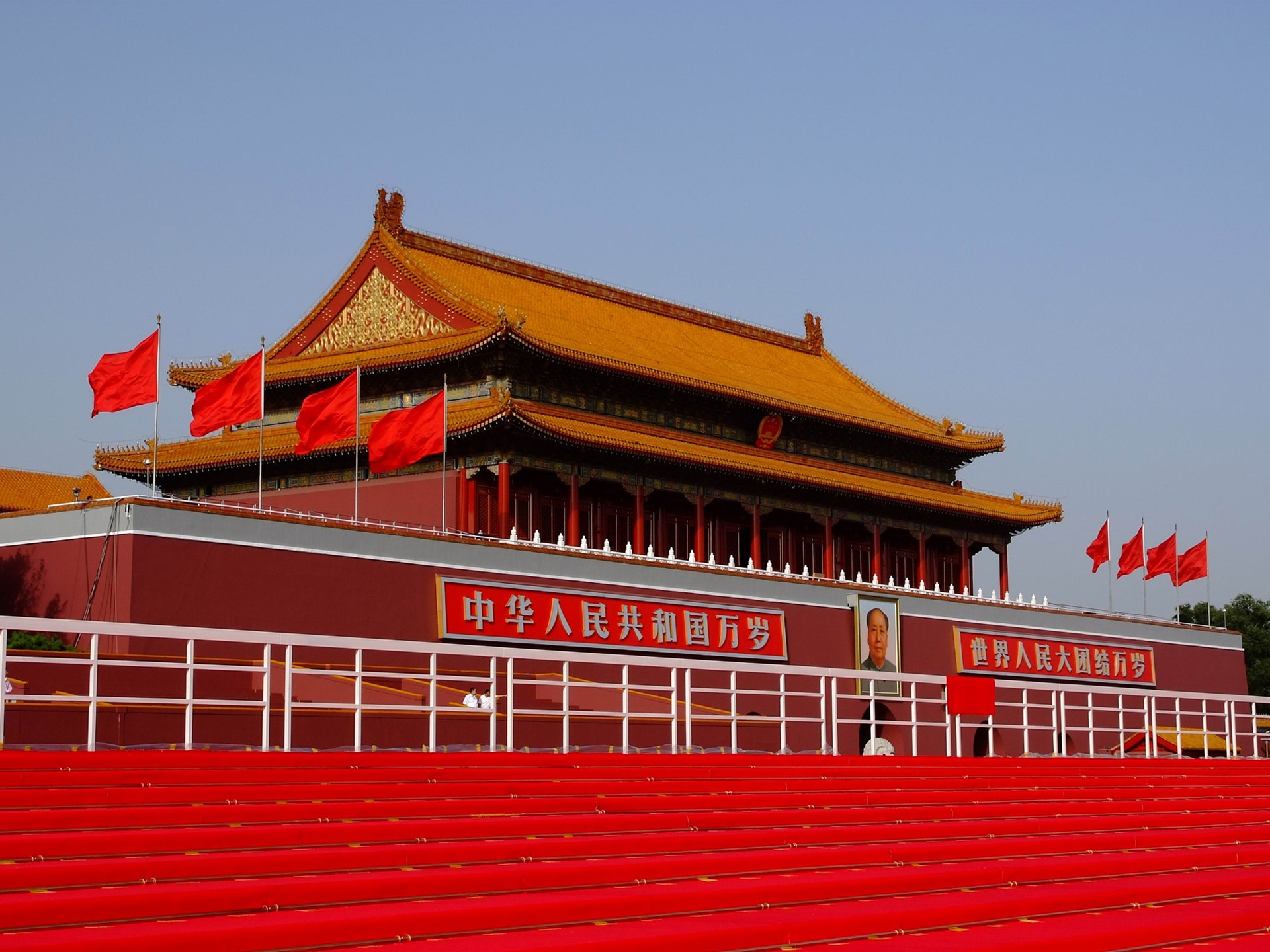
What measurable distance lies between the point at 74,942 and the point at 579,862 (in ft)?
10.8

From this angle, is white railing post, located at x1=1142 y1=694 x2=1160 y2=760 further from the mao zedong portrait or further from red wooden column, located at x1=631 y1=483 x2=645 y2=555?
the mao zedong portrait

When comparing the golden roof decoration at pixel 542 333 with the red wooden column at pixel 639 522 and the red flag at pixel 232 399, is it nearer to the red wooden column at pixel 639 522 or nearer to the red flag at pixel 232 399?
the red wooden column at pixel 639 522

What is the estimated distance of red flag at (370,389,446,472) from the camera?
26281mm

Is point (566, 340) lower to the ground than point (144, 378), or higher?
higher

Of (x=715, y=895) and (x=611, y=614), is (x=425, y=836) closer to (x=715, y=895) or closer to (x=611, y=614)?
(x=715, y=895)

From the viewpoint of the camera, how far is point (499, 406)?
91.6 ft

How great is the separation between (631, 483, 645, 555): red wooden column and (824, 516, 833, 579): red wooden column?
4943 millimetres

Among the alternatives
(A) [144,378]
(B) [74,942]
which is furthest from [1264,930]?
(A) [144,378]

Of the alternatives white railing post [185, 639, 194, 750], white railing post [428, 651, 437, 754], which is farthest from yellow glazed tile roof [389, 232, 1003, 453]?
white railing post [185, 639, 194, 750]

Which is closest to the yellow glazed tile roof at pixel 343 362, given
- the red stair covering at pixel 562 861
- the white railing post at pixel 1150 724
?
the white railing post at pixel 1150 724

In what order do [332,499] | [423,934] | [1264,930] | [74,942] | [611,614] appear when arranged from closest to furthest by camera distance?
[74,942]
[423,934]
[1264,930]
[611,614]
[332,499]

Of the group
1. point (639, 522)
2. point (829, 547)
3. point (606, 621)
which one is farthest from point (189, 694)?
point (829, 547)

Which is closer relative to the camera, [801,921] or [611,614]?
[801,921]

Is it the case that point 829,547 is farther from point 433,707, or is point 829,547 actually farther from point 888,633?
point 433,707
